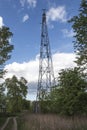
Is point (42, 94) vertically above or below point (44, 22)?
below

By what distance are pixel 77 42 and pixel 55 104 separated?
603 cm

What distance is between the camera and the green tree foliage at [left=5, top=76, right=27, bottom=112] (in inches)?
3626

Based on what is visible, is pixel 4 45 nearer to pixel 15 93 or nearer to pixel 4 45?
pixel 4 45

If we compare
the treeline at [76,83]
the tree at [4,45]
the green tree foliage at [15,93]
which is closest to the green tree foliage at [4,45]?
the tree at [4,45]

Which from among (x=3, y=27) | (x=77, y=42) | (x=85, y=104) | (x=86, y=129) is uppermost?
(x=3, y=27)

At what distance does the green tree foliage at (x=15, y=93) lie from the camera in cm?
9209

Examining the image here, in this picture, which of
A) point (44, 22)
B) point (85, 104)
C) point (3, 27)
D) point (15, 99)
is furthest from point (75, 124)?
point (15, 99)

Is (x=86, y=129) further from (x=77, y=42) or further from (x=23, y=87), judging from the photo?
(x=23, y=87)

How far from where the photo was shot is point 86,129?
16.2 m

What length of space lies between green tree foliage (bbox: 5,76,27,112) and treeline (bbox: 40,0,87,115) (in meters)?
67.0

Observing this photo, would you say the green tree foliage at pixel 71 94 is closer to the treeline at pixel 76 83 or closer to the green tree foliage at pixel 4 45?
the treeline at pixel 76 83

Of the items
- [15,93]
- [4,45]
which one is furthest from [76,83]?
[15,93]

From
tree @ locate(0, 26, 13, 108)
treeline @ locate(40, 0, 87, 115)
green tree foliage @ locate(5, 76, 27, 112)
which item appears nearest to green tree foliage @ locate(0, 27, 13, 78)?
tree @ locate(0, 26, 13, 108)

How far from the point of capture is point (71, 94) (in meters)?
24.0
